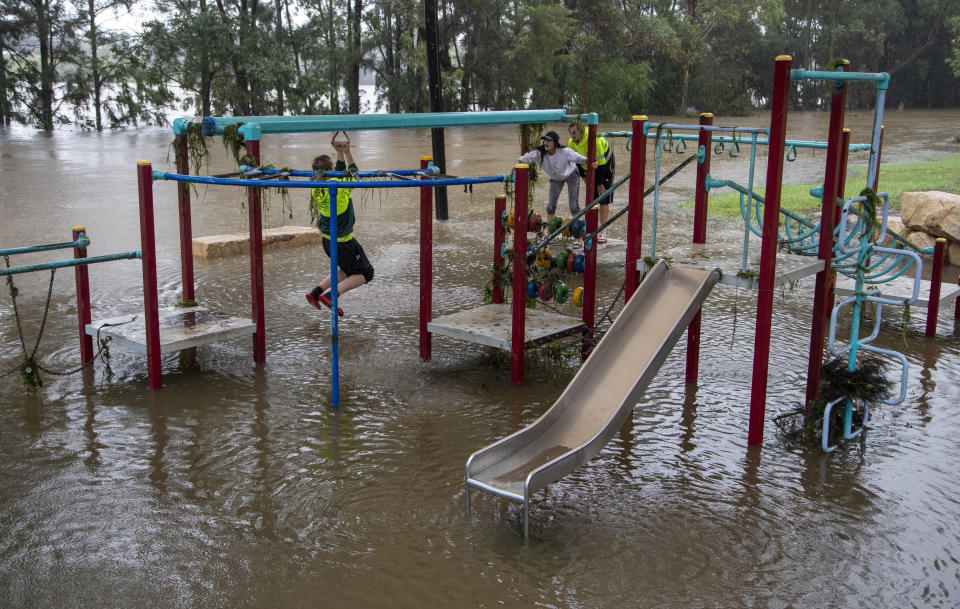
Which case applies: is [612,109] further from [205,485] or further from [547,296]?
[205,485]

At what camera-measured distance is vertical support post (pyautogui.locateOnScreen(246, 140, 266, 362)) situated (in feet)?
22.2

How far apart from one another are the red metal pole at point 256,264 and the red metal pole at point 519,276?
193 cm

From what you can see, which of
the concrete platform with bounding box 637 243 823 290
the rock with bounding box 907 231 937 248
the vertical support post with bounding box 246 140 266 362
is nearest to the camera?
the concrete platform with bounding box 637 243 823 290

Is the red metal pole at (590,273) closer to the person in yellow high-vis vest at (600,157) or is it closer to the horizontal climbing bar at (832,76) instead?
the horizontal climbing bar at (832,76)

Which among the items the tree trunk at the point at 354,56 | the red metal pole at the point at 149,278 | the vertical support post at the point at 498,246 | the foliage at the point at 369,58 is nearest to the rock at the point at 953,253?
the vertical support post at the point at 498,246

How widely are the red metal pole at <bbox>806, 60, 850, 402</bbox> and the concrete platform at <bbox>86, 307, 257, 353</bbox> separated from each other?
4033 mm

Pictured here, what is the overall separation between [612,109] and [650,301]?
27929 millimetres

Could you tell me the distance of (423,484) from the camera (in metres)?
5.03

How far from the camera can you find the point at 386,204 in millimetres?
15078

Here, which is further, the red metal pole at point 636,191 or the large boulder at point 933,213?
the large boulder at point 933,213

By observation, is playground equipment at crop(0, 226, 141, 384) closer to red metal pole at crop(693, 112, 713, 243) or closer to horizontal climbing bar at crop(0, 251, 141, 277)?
horizontal climbing bar at crop(0, 251, 141, 277)

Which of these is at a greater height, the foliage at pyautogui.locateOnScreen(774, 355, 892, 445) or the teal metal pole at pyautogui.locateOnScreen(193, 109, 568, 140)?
the teal metal pole at pyautogui.locateOnScreen(193, 109, 568, 140)

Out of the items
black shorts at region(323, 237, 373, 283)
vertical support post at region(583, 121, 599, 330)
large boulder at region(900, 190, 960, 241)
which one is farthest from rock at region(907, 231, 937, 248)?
black shorts at region(323, 237, 373, 283)

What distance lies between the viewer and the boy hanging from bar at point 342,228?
23.1 feet
